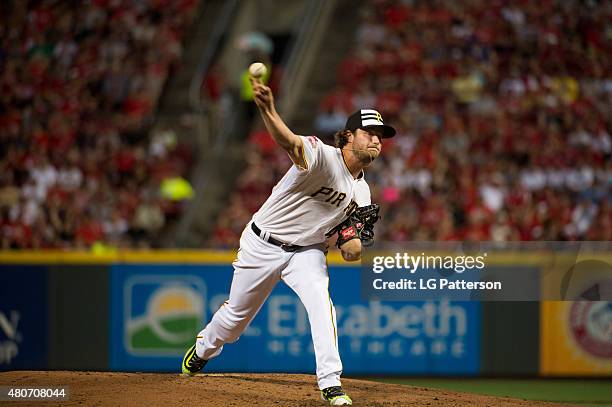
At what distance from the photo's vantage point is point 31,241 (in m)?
14.3

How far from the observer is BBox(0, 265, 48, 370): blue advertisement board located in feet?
37.8

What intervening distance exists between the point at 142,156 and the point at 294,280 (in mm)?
9882

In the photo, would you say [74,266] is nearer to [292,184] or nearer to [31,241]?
[31,241]

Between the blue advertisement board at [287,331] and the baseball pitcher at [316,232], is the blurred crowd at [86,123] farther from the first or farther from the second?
the baseball pitcher at [316,232]

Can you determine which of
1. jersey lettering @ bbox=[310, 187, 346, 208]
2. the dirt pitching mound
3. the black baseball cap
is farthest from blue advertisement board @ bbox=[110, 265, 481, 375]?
the black baseball cap

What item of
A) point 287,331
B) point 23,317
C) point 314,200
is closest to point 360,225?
point 314,200

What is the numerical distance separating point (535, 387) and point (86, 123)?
366 inches

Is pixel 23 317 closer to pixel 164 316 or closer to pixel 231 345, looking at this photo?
pixel 164 316

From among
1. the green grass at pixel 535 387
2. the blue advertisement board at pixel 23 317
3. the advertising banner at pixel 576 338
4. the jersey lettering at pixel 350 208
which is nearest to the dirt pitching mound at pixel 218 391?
the jersey lettering at pixel 350 208

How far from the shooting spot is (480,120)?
49.1 ft

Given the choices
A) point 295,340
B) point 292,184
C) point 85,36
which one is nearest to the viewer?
point 292,184

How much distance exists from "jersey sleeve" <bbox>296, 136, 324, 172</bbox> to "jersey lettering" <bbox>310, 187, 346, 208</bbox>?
0.25 meters

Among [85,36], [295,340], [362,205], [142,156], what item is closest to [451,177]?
[295,340]

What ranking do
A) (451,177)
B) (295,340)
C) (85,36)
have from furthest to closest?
(85,36)
(451,177)
(295,340)
